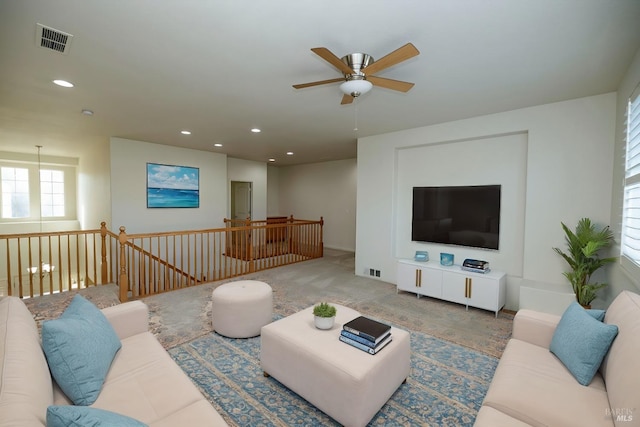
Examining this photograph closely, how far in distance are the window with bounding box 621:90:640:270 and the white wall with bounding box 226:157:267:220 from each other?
7.53m

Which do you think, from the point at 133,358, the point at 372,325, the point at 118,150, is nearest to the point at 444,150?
the point at 372,325

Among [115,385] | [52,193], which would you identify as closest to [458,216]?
[115,385]

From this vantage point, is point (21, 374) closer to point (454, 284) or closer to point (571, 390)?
point (571, 390)

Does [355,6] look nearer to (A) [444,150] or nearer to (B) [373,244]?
(A) [444,150]

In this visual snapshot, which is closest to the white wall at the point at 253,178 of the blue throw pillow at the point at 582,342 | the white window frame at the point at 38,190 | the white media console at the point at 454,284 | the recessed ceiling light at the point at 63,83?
the white window frame at the point at 38,190

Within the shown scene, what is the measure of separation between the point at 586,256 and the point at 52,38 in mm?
5145

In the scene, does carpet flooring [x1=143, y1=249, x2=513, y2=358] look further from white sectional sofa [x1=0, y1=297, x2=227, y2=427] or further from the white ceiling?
the white ceiling

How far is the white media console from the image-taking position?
3594mm

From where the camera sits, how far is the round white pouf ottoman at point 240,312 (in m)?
2.88

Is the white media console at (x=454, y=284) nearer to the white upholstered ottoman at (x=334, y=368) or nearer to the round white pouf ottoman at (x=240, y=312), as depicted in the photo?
the white upholstered ottoman at (x=334, y=368)

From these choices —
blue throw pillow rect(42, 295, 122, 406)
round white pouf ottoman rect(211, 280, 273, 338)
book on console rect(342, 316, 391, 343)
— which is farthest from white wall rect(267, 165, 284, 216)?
blue throw pillow rect(42, 295, 122, 406)

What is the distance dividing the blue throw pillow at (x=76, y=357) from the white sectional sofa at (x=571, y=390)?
1.92m

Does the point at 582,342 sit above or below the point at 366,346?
above

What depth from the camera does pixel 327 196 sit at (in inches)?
335
